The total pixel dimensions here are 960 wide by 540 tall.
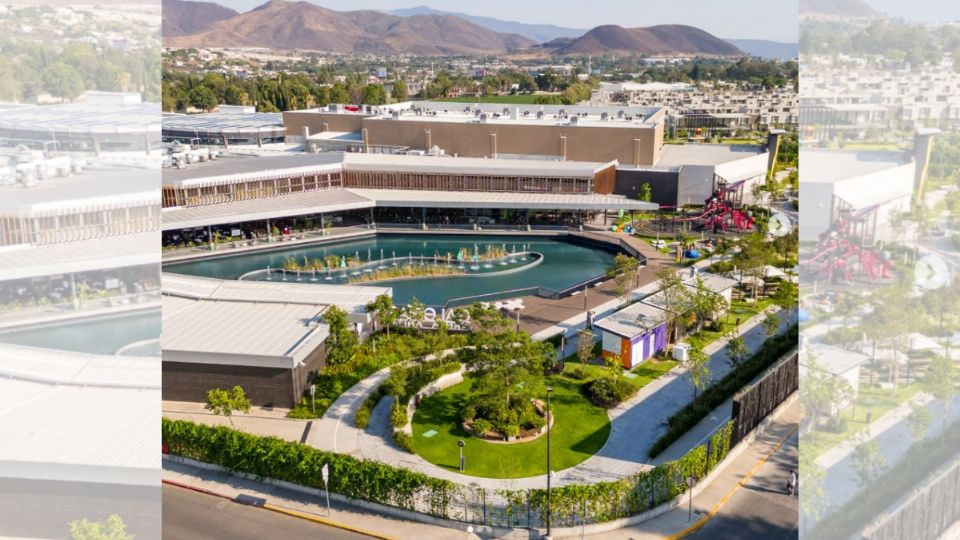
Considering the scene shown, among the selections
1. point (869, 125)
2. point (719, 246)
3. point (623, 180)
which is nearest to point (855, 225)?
point (869, 125)

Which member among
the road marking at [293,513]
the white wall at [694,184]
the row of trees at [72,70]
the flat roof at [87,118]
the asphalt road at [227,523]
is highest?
the row of trees at [72,70]

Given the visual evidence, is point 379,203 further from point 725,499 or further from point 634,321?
point 725,499

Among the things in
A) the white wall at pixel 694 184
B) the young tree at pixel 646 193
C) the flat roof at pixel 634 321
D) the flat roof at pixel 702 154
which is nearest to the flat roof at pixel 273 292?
the flat roof at pixel 634 321

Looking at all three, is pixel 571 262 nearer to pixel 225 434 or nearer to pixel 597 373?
pixel 597 373

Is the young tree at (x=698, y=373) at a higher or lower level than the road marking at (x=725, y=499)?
higher

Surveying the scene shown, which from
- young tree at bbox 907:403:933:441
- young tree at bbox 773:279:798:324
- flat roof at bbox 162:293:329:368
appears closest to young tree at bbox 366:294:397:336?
flat roof at bbox 162:293:329:368

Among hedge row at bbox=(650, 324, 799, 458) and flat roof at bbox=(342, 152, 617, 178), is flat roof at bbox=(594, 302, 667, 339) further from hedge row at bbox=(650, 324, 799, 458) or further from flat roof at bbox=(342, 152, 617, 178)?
flat roof at bbox=(342, 152, 617, 178)

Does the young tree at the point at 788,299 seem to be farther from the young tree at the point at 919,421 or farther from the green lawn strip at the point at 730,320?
the young tree at the point at 919,421
